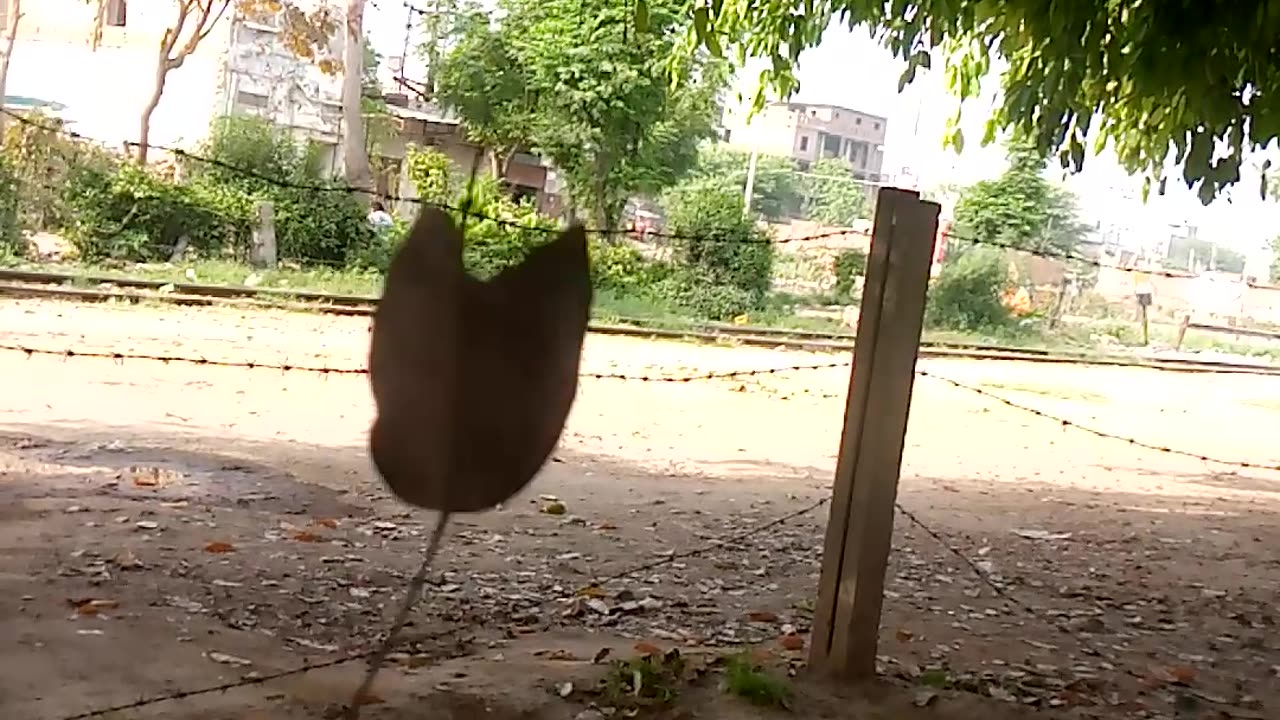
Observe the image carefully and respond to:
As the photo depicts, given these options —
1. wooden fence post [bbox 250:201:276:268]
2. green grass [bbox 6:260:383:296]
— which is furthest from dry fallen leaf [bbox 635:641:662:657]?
wooden fence post [bbox 250:201:276:268]

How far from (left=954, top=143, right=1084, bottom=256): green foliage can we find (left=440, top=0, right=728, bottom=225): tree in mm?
4092

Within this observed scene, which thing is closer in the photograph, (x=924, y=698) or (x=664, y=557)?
(x=924, y=698)

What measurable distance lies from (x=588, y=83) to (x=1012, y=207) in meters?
6.36

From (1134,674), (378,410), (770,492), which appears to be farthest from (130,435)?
(378,410)

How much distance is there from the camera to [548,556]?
4266 mm

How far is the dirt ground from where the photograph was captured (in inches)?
113

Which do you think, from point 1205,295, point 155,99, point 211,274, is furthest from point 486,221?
point 1205,295

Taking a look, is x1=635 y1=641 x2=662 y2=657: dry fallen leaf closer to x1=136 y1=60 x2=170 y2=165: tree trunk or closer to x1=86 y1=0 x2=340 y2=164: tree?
x1=86 y1=0 x2=340 y2=164: tree

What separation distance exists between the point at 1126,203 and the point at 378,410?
505 inches

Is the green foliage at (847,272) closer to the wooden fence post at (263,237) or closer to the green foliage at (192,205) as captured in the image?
the green foliage at (192,205)

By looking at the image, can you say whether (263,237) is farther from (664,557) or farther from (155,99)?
(155,99)

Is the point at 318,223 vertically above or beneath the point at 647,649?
above

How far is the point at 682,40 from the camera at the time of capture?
488cm

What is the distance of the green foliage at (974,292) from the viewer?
39.2 ft
